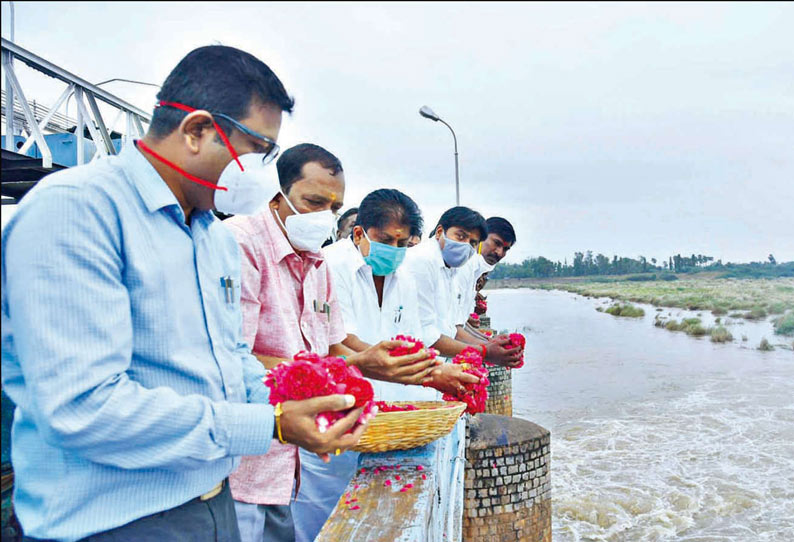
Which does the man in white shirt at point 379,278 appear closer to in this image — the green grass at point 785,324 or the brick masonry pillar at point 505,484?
the brick masonry pillar at point 505,484

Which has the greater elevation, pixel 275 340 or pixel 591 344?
pixel 275 340

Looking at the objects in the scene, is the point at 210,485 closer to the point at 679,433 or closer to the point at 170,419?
the point at 170,419

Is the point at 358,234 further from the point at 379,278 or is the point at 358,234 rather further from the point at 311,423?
the point at 311,423

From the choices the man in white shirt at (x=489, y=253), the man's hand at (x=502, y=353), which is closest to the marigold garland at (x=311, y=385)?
the man's hand at (x=502, y=353)

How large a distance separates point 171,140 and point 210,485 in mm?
937

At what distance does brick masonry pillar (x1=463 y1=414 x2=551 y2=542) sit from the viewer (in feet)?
23.2

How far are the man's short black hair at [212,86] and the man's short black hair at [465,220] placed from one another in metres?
4.16

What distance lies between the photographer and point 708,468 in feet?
60.5

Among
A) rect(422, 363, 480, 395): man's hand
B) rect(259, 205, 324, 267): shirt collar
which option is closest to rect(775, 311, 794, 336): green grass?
rect(422, 363, 480, 395): man's hand

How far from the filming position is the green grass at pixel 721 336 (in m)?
45.0

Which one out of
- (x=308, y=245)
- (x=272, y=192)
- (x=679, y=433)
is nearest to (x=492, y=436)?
(x=308, y=245)

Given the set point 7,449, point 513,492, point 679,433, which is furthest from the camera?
point 679,433

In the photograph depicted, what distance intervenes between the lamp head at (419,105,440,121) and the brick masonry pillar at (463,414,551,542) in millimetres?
11412

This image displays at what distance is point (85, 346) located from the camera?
1.25 metres
